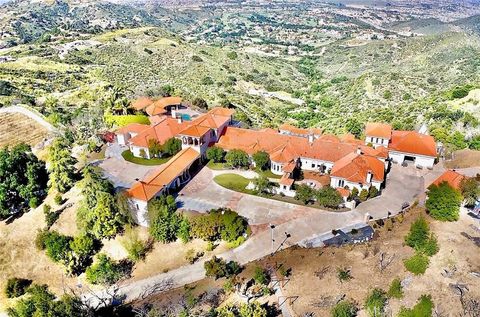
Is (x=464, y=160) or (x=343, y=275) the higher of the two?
(x=464, y=160)

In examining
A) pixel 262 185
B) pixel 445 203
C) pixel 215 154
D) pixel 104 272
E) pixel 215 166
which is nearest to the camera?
pixel 104 272

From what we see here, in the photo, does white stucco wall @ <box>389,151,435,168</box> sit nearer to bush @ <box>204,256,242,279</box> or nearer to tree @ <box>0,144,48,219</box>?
bush @ <box>204,256,242,279</box>

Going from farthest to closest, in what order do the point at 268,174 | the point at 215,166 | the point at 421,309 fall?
the point at 215,166
the point at 268,174
the point at 421,309

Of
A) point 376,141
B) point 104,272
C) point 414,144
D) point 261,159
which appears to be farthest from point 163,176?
point 414,144

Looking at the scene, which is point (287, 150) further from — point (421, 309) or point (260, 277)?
point (421, 309)

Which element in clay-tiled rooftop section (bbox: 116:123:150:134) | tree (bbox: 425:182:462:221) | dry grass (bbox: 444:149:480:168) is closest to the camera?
tree (bbox: 425:182:462:221)

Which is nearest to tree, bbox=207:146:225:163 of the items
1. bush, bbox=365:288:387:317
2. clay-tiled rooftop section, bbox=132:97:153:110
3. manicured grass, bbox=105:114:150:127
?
manicured grass, bbox=105:114:150:127
